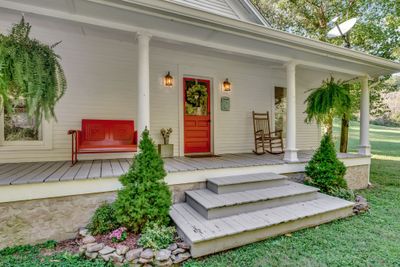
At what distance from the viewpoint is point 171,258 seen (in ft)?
7.88

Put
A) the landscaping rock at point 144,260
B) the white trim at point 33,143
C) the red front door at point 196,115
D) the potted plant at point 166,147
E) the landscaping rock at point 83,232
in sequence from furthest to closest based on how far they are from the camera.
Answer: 1. the red front door at point 196,115
2. the potted plant at point 166,147
3. the white trim at point 33,143
4. the landscaping rock at point 83,232
5. the landscaping rock at point 144,260

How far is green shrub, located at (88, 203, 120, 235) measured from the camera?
280cm

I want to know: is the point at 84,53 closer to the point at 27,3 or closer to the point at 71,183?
the point at 27,3

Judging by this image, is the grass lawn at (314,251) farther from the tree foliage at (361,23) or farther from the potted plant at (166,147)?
the tree foliage at (361,23)

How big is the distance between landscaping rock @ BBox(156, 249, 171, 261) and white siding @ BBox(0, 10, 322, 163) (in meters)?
2.85

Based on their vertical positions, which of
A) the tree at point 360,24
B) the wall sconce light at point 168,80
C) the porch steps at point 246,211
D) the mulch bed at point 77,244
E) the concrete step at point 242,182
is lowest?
the mulch bed at point 77,244

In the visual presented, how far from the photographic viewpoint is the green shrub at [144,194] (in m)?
2.65

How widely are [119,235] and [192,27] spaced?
3051 millimetres

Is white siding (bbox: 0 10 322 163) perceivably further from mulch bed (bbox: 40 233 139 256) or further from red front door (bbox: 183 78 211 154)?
mulch bed (bbox: 40 233 139 256)

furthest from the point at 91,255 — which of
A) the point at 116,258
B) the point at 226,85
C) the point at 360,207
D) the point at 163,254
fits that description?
the point at 226,85

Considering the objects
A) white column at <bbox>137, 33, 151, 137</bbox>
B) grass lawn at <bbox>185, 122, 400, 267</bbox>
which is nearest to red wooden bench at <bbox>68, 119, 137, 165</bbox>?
white column at <bbox>137, 33, 151, 137</bbox>

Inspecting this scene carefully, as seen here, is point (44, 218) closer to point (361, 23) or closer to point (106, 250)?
point (106, 250)

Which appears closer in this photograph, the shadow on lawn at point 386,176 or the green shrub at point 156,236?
the green shrub at point 156,236

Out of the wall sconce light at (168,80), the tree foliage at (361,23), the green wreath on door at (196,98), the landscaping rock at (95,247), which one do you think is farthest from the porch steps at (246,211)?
the tree foliage at (361,23)
